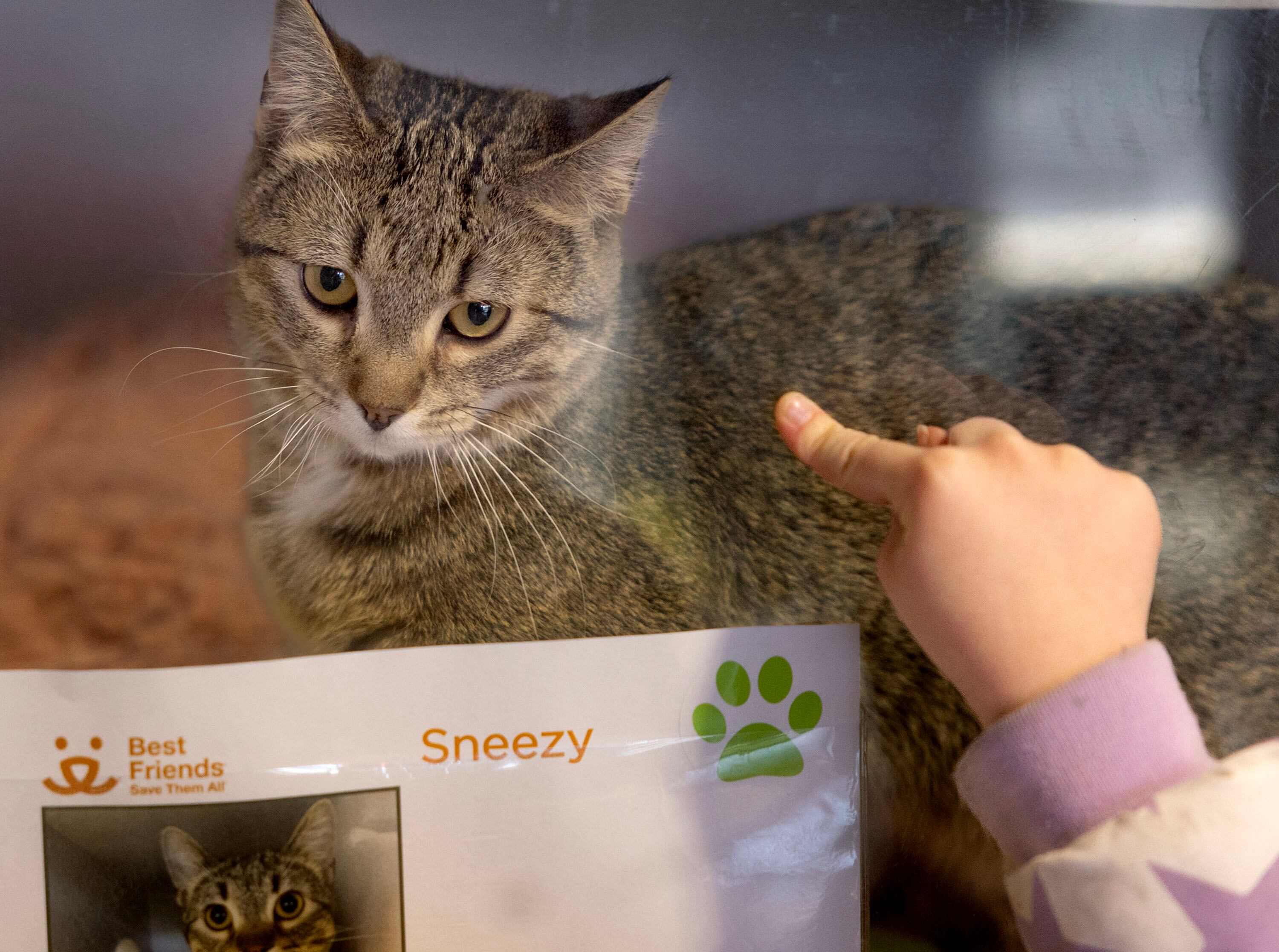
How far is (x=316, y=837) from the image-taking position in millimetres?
584

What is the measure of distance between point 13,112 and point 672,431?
1.89 ft

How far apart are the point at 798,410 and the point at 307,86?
0.45m

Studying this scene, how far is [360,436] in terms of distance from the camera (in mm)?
628

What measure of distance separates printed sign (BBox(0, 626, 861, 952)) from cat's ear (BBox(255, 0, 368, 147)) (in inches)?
15.5

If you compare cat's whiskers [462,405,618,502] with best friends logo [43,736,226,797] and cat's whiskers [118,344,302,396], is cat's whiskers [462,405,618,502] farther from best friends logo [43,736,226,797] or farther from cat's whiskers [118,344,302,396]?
best friends logo [43,736,226,797]

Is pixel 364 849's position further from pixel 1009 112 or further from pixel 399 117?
pixel 1009 112

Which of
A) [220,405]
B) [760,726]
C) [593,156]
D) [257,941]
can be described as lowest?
[257,941]

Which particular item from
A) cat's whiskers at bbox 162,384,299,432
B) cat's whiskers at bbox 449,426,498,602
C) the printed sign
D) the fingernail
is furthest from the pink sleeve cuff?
cat's whiskers at bbox 162,384,299,432

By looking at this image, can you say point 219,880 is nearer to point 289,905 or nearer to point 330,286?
point 289,905

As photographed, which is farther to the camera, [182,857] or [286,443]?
[286,443]

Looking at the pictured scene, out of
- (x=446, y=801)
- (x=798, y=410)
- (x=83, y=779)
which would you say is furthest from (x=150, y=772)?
(x=798, y=410)

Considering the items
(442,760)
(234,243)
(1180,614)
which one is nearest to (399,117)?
(234,243)

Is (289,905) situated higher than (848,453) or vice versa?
(848,453)

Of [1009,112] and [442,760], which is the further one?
[1009,112]
